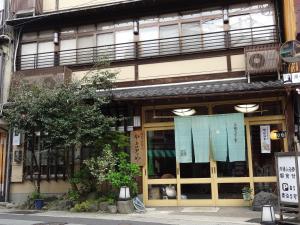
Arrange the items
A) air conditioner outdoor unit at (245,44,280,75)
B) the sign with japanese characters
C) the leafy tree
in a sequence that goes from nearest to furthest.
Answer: the sign with japanese characters → the leafy tree → air conditioner outdoor unit at (245,44,280,75)

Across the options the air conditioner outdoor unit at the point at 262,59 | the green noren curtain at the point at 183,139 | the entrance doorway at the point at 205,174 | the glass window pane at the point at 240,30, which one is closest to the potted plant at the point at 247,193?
the entrance doorway at the point at 205,174

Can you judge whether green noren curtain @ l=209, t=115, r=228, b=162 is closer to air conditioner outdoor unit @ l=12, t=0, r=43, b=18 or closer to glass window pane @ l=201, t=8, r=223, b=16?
glass window pane @ l=201, t=8, r=223, b=16

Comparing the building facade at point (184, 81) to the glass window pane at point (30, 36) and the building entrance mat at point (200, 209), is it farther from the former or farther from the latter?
the building entrance mat at point (200, 209)

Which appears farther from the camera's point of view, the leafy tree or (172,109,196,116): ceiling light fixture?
(172,109,196,116): ceiling light fixture

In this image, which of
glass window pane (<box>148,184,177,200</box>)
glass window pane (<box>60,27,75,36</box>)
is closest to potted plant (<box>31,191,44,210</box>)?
glass window pane (<box>148,184,177,200</box>)

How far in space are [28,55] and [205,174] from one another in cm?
966

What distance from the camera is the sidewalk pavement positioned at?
11.5 metres

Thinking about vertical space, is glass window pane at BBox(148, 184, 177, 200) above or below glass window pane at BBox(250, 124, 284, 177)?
below

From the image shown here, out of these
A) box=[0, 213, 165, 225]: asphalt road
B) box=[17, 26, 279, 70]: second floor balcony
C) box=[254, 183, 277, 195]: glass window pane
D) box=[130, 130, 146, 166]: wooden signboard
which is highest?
box=[17, 26, 279, 70]: second floor balcony

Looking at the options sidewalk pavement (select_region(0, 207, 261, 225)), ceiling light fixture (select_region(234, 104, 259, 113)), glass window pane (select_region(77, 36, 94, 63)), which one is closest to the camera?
sidewalk pavement (select_region(0, 207, 261, 225))

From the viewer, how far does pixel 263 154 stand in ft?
47.0

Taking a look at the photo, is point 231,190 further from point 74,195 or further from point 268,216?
point 74,195

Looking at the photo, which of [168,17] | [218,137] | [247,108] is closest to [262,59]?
[247,108]

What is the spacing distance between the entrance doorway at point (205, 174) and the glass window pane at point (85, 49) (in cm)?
433
